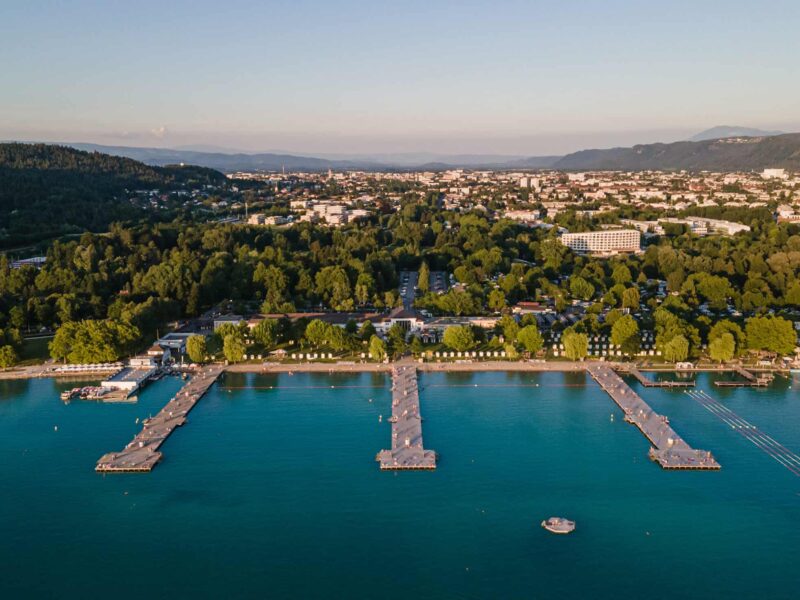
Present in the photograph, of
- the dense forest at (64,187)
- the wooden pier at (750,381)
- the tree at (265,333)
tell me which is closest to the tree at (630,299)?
the wooden pier at (750,381)

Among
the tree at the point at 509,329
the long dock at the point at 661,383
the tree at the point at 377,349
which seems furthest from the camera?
the tree at the point at 509,329

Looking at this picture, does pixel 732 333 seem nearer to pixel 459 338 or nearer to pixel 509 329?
pixel 509 329

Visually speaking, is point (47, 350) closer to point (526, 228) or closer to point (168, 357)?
point (168, 357)

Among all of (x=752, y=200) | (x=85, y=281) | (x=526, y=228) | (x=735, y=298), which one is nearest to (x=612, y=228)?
(x=526, y=228)

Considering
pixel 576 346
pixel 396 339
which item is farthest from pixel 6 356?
pixel 576 346

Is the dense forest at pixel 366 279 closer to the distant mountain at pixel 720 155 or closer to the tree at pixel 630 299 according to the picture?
the tree at pixel 630 299
